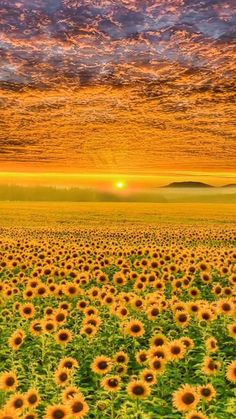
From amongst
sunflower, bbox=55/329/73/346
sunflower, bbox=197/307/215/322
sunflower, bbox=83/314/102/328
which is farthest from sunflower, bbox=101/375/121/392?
sunflower, bbox=197/307/215/322

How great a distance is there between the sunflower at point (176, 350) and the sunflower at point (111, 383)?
1.10m

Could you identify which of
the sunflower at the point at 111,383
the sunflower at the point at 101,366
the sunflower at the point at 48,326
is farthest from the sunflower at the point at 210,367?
the sunflower at the point at 48,326

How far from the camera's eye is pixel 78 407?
7402mm

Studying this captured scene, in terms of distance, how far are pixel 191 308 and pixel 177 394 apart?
4486 millimetres

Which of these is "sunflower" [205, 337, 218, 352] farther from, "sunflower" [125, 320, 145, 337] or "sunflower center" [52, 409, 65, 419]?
"sunflower center" [52, 409, 65, 419]

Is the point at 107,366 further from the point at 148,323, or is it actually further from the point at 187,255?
the point at 187,255

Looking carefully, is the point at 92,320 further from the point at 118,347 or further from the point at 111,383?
the point at 111,383

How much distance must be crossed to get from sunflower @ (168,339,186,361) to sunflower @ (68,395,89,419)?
2.11m

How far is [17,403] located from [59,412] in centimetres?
61

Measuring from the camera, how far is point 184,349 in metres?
9.27

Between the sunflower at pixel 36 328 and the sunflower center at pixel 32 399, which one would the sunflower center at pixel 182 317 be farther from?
the sunflower center at pixel 32 399

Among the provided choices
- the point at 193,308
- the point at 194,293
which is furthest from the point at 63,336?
the point at 194,293

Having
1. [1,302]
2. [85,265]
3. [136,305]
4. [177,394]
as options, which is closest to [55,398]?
[177,394]

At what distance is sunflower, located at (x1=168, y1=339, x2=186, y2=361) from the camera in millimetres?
9157
